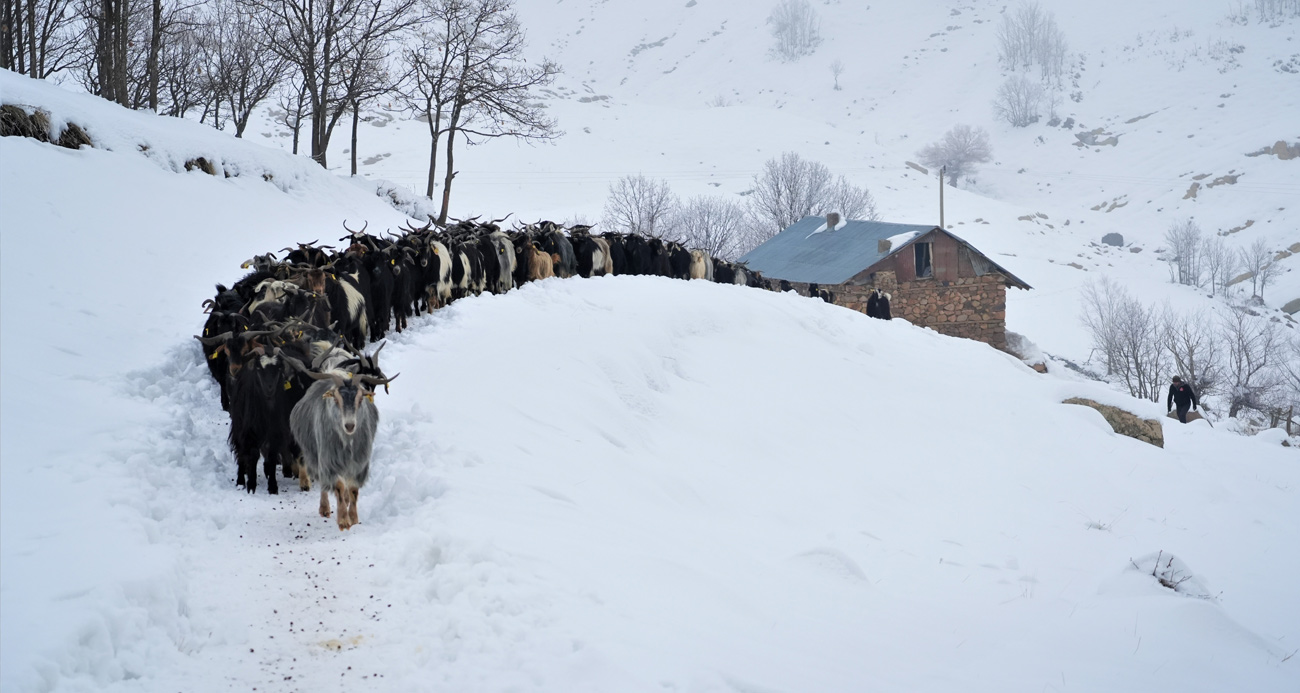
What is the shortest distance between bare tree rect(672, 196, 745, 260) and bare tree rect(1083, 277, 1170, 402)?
19.7 metres

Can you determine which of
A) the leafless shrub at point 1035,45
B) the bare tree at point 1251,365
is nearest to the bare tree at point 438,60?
the bare tree at point 1251,365

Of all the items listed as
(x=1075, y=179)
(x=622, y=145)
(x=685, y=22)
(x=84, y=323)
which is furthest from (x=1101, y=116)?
(x=84, y=323)

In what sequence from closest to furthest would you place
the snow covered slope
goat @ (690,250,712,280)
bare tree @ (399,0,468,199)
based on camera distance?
the snow covered slope < goat @ (690,250,712,280) < bare tree @ (399,0,468,199)

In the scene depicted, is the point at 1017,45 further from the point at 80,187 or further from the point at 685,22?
the point at 80,187

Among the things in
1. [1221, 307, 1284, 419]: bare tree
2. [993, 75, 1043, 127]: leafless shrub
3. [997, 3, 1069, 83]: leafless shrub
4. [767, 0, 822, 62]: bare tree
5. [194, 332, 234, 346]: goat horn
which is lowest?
[1221, 307, 1284, 419]: bare tree

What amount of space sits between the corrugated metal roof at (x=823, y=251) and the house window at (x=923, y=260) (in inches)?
22.3

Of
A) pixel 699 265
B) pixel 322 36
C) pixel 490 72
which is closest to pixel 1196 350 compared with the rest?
pixel 699 265

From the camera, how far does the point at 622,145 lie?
76.2 meters

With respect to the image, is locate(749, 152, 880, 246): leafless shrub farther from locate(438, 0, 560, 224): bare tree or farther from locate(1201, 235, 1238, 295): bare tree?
locate(438, 0, 560, 224): bare tree

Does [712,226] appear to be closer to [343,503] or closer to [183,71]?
[183,71]

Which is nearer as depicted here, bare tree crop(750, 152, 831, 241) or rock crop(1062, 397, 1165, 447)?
rock crop(1062, 397, 1165, 447)

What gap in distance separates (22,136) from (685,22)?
155 m

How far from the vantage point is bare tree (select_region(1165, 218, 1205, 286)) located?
56.5m

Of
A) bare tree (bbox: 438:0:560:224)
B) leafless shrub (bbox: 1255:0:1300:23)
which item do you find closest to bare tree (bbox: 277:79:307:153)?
bare tree (bbox: 438:0:560:224)
